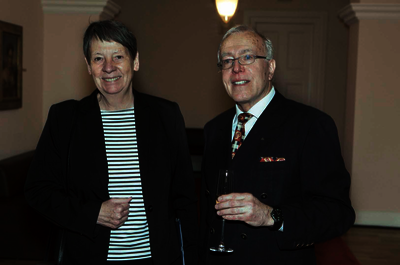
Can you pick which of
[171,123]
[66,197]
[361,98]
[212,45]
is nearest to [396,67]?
[361,98]

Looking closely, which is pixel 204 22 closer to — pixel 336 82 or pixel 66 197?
pixel 336 82

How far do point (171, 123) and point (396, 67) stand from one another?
4805mm

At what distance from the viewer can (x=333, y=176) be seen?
1971 millimetres

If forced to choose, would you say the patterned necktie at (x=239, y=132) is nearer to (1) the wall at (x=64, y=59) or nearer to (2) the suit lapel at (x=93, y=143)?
(2) the suit lapel at (x=93, y=143)

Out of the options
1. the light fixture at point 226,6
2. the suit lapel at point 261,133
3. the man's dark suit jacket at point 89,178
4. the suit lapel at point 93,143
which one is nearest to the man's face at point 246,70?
the suit lapel at point 261,133

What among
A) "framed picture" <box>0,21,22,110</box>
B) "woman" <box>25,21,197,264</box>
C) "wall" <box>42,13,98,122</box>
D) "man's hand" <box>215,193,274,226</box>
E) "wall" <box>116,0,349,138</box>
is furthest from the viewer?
"wall" <box>116,0,349,138</box>

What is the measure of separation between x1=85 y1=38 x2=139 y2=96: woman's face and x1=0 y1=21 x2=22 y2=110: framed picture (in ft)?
10.4

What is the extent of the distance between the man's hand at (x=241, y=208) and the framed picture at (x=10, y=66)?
12.9ft

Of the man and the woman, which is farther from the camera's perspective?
the woman

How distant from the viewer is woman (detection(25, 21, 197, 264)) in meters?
2.18

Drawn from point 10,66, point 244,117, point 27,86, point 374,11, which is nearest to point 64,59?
Result: point 27,86

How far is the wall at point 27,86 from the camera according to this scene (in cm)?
530

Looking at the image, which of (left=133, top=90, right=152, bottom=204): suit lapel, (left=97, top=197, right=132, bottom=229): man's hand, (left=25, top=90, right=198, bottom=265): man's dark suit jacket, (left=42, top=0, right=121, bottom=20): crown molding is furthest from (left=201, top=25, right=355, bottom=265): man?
(left=42, top=0, right=121, bottom=20): crown molding

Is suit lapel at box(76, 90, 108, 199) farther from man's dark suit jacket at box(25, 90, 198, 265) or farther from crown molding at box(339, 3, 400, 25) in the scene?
crown molding at box(339, 3, 400, 25)
